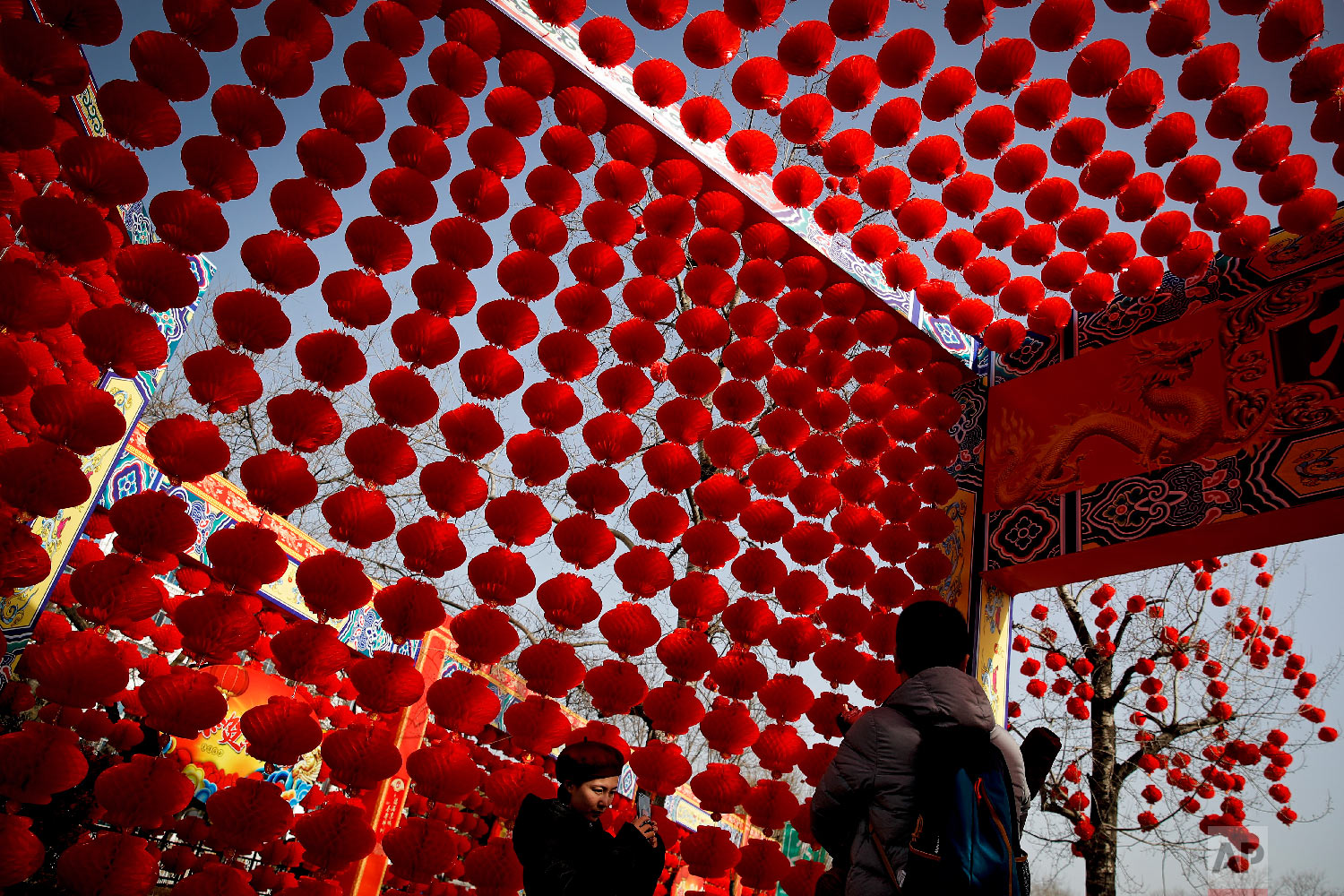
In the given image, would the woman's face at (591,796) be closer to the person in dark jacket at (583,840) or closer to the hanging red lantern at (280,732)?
the person in dark jacket at (583,840)

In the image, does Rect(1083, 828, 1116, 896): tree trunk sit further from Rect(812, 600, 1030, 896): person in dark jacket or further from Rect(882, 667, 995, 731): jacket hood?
Rect(882, 667, 995, 731): jacket hood

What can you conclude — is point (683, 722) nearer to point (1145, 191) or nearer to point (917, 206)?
point (917, 206)

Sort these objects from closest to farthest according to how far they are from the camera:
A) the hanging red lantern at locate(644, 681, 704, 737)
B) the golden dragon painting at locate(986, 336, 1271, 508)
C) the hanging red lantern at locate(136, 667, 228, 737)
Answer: the hanging red lantern at locate(136, 667, 228, 737)
the hanging red lantern at locate(644, 681, 704, 737)
the golden dragon painting at locate(986, 336, 1271, 508)

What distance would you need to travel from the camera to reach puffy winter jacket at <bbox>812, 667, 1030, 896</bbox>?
1.81 metres

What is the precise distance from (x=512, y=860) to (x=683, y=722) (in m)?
0.84

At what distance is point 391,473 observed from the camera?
9.84ft

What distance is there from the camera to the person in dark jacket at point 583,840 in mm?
2291

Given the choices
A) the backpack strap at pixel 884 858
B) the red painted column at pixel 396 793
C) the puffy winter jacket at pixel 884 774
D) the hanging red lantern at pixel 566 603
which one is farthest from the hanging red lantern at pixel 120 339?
the red painted column at pixel 396 793

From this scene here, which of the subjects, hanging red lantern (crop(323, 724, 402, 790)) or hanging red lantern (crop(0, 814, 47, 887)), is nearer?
hanging red lantern (crop(0, 814, 47, 887))

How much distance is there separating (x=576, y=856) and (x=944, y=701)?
3.89 feet

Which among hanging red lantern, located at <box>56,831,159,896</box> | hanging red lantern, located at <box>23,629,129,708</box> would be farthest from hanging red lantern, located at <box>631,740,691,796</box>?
hanging red lantern, located at <box>23,629,129,708</box>

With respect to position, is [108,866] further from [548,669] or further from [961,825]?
[961,825]

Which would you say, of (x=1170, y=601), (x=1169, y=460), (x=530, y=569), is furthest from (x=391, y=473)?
(x=1170, y=601)

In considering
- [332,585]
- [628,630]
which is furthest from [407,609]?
[628,630]
